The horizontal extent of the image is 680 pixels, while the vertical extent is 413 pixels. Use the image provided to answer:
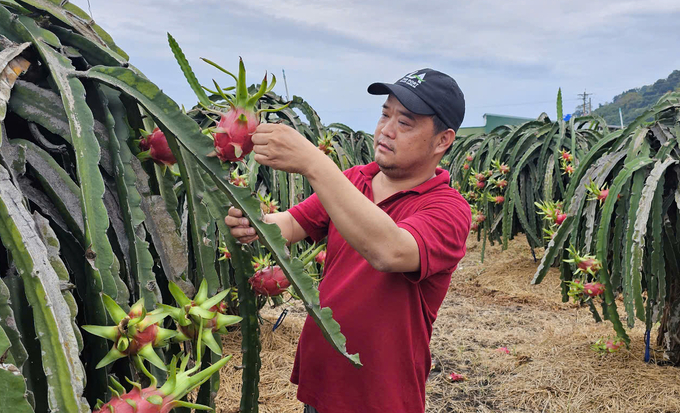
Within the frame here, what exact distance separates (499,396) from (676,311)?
1086 millimetres

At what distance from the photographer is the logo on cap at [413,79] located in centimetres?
152

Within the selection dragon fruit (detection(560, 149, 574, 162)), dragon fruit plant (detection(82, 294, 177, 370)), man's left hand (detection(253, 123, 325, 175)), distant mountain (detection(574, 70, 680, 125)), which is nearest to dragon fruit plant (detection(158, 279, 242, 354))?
dragon fruit plant (detection(82, 294, 177, 370))

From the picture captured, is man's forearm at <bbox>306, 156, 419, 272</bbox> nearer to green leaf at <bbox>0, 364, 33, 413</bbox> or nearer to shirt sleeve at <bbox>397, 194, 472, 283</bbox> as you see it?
shirt sleeve at <bbox>397, 194, 472, 283</bbox>

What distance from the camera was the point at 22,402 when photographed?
559 mm

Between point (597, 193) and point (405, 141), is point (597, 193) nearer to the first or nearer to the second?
point (597, 193)

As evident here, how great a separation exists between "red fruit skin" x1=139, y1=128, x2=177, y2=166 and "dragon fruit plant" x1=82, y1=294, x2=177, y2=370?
35 centimetres

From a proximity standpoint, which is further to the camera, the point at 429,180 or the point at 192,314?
the point at 429,180

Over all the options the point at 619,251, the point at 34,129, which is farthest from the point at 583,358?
the point at 34,129

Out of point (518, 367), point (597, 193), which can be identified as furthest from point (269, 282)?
point (518, 367)

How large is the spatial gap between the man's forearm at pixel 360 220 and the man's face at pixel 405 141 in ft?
1.07

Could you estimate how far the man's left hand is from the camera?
39.9 inches

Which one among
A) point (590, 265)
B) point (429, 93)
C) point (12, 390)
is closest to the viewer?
point (12, 390)

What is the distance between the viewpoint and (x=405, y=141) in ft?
4.91

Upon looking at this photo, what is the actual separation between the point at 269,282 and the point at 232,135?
1.46ft
